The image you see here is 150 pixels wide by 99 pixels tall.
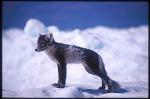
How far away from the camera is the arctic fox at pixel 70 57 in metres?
4.54

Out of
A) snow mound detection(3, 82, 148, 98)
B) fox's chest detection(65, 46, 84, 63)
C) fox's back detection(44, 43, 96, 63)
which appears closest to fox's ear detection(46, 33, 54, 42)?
fox's back detection(44, 43, 96, 63)

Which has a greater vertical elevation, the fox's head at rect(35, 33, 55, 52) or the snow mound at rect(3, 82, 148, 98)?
the fox's head at rect(35, 33, 55, 52)

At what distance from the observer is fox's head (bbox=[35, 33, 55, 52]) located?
14.9 feet

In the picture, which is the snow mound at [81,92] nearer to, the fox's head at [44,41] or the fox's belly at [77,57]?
the fox's belly at [77,57]

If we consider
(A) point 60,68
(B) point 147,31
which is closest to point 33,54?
(A) point 60,68

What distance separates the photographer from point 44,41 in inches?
179

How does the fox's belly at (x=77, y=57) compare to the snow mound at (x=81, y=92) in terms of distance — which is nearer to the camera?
the snow mound at (x=81, y=92)

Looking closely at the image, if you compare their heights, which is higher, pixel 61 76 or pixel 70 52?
pixel 70 52

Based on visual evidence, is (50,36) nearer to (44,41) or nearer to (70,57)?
(44,41)

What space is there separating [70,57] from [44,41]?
394 millimetres

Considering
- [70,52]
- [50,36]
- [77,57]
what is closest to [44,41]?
[50,36]

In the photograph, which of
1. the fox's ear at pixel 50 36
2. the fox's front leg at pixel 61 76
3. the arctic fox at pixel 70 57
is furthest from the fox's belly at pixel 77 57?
the fox's ear at pixel 50 36

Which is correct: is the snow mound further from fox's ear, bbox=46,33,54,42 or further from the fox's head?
fox's ear, bbox=46,33,54,42

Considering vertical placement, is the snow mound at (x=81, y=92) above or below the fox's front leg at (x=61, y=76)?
below
